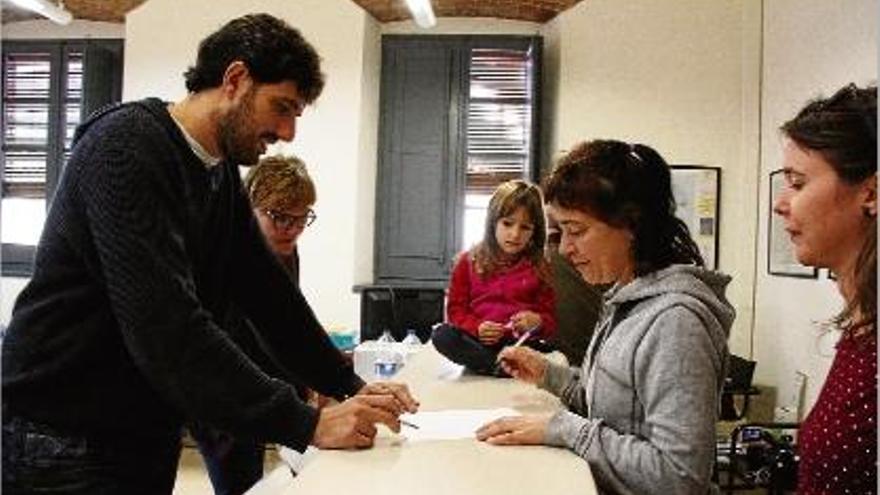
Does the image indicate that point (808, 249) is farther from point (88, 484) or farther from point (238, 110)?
point (88, 484)

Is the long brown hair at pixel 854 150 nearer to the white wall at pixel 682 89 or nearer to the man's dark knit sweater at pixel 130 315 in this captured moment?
the man's dark knit sweater at pixel 130 315

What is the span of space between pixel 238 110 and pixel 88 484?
25.5 inches

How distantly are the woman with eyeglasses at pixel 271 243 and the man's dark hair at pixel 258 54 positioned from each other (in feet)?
1.74

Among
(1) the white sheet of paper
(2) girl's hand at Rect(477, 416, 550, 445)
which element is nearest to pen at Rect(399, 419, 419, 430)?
(1) the white sheet of paper

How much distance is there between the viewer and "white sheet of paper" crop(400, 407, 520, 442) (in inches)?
55.1

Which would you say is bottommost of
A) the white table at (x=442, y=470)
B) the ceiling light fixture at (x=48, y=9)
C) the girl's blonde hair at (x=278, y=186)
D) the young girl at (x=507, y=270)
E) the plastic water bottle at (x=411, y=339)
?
the plastic water bottle at (x=411, y=339)

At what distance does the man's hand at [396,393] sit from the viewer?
1.42m

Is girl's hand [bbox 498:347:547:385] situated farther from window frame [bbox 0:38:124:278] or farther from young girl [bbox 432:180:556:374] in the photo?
window frame [bbox 0:38:124:278]

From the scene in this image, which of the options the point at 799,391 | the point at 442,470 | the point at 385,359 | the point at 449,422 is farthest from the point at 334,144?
the point at 442,470

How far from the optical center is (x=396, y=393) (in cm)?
146

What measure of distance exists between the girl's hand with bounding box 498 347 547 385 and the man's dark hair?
73 cm

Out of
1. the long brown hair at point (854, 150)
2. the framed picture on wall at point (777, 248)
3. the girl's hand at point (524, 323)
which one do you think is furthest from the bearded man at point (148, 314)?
the framed picture on wall at point (777, 248)

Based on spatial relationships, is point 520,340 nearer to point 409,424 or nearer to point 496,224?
point 409,424

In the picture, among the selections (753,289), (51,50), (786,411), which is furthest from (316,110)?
(786,411)
